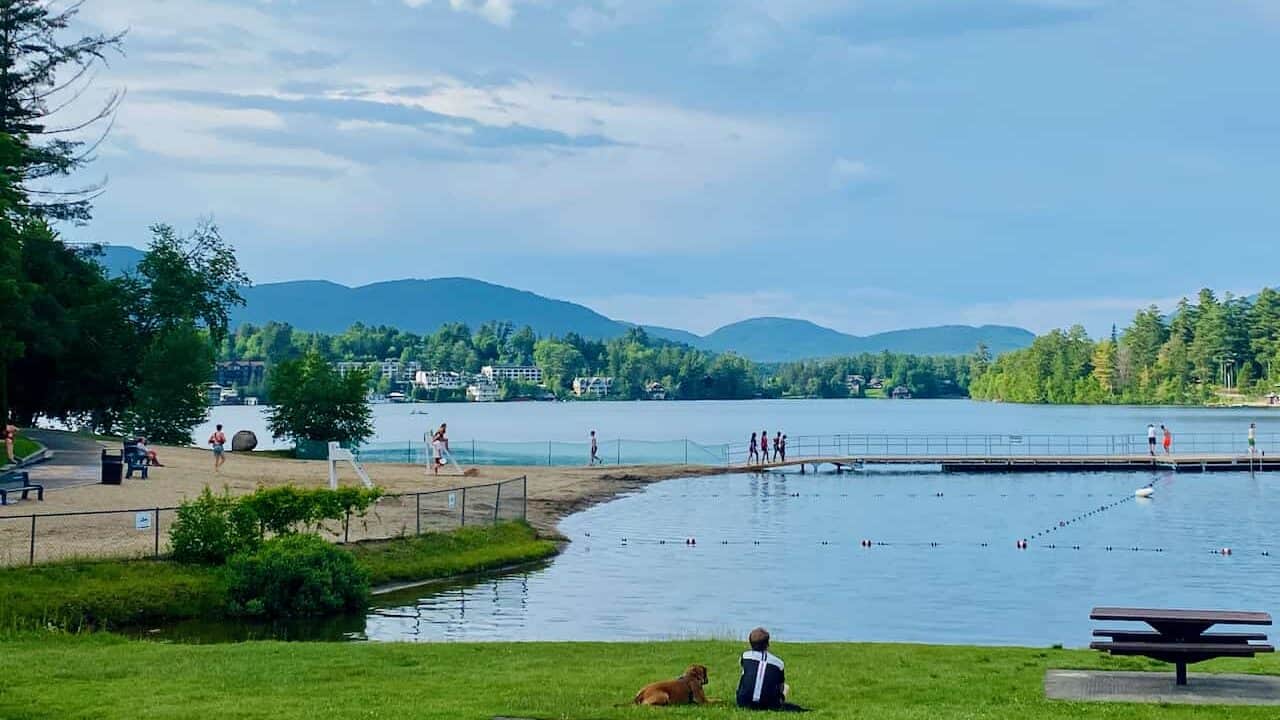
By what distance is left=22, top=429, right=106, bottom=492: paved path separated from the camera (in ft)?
156

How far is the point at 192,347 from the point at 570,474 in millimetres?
21055

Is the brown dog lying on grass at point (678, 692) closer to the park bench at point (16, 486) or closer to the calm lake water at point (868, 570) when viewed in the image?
the calm lake water at point (868, 570)

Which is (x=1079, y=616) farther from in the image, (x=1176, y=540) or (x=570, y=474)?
(x=570, y=474)

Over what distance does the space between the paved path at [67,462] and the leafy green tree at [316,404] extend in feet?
35.9

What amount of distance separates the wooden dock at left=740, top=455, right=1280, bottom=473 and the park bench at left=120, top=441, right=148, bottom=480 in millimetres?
44238

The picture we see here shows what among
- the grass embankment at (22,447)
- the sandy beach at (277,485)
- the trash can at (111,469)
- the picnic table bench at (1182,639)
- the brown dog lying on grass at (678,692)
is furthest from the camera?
the grass embankment at (22,447)

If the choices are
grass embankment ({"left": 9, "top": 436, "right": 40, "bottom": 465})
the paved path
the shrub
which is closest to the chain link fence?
the shrub

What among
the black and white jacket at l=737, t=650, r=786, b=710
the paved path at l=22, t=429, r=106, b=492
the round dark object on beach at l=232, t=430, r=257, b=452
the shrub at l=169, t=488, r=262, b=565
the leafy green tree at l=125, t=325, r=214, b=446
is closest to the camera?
the black and white jacket at l=737, t=650, r=786, b=710

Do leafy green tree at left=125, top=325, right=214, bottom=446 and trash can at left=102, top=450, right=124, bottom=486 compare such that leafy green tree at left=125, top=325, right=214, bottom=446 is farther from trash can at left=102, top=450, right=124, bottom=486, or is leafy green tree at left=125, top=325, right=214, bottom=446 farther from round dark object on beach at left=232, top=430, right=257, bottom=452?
trash can at left=102, top=450, right=124, bottom=486

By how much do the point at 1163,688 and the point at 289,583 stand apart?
2040 cm

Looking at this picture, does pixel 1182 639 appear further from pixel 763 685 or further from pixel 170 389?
pixel 170 389

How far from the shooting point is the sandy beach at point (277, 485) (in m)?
34.8

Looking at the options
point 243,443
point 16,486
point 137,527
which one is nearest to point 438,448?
point 243,443

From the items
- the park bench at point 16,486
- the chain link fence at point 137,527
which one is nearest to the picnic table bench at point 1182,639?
the chain link fence at point 137,527
